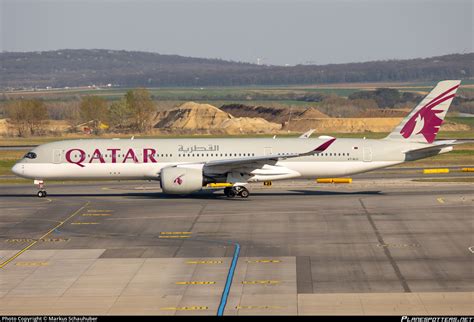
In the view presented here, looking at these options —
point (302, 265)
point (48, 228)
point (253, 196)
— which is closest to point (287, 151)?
point (253, 196)

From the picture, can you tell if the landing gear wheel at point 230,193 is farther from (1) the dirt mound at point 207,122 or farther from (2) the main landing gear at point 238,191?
(1) the dirt mound at point 207,122

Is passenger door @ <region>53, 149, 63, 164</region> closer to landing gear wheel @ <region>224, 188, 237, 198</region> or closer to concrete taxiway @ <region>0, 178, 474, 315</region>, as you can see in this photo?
concrete taxiway @ <region>0, 178, 474, 315</region>

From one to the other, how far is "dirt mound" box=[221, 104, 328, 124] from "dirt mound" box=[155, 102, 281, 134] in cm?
972

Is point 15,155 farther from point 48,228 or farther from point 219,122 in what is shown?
point 219,122

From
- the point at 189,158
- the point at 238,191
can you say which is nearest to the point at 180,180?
the point at 189,158

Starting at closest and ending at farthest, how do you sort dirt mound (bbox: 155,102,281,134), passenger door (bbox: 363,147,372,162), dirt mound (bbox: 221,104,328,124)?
passenger door (bbox: 363,147,372,162) < dirt mound (bbox: 155,102,281,134) < dirt mound (bbox: 221,104,328,124)

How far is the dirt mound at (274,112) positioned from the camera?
5935 inches

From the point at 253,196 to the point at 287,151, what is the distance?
3832 mm

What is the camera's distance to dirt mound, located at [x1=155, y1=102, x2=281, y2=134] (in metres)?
136

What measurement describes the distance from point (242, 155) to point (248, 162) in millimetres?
2692

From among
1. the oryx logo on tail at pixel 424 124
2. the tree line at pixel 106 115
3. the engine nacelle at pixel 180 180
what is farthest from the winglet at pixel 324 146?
the tree line at pixel 106 115

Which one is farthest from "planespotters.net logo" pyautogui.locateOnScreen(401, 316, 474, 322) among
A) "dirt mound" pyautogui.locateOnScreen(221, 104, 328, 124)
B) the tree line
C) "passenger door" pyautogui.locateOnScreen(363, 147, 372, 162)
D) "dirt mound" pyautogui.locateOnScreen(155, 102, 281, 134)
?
"dirt mound" pyautogui.locateOnScreen(221, 104, 328, 124)

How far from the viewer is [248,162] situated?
51.4 metres

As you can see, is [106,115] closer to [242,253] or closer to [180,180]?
[180,180]
